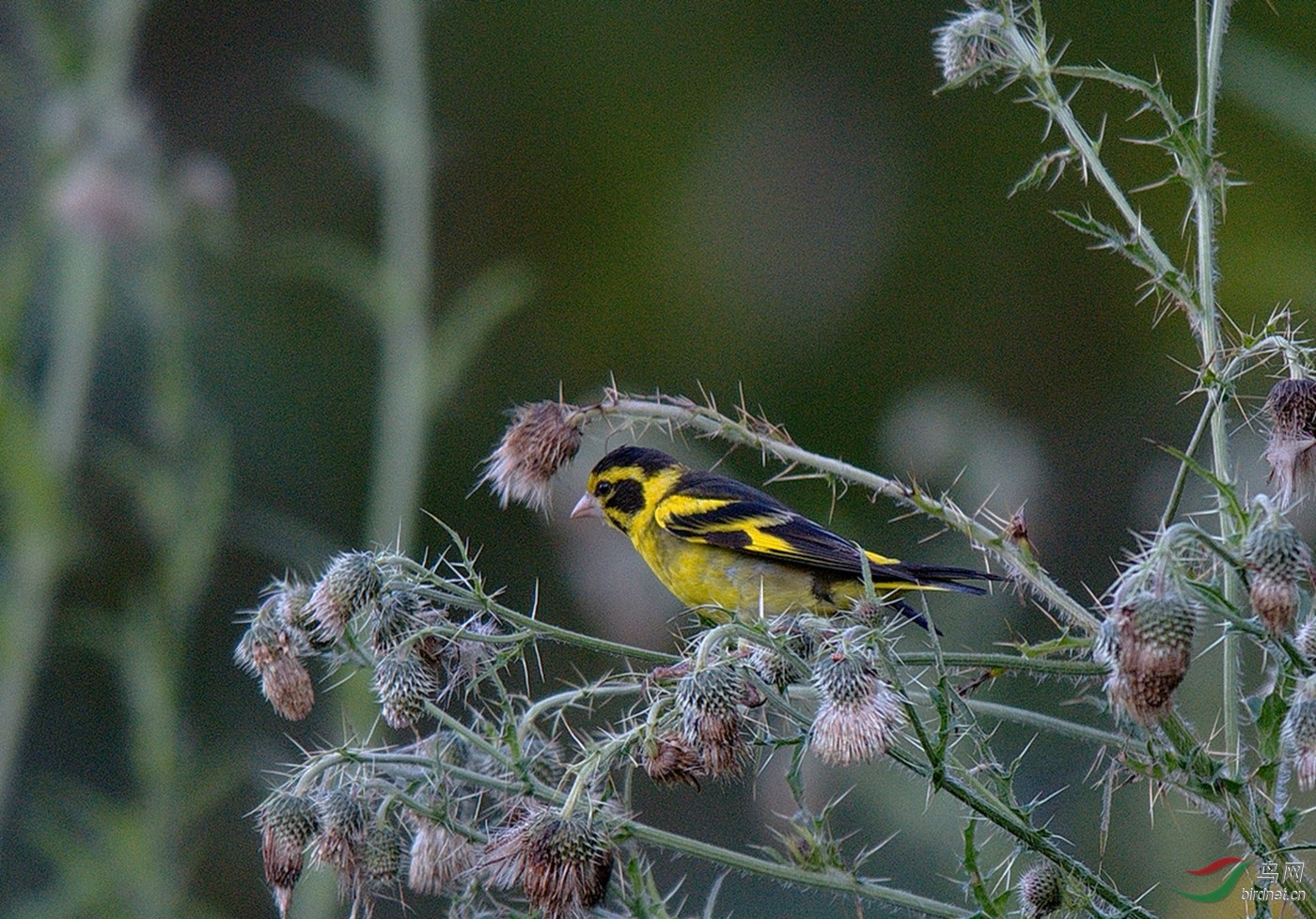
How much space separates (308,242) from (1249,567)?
3.45 m

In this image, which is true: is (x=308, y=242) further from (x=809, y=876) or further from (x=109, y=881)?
(x=809, y=876)

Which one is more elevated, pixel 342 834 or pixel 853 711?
pixel 853 711

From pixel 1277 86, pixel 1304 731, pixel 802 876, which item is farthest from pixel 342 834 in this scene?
pixel 1277 86

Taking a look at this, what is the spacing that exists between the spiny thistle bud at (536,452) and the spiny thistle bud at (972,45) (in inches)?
35.6

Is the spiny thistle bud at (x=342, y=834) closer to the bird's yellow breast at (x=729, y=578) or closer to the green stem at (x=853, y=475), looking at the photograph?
the green stem at (x=853, y=475)

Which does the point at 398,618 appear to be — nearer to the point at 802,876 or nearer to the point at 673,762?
the point at 673,762

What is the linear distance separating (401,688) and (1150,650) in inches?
43.0

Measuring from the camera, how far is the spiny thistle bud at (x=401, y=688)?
7.27ft

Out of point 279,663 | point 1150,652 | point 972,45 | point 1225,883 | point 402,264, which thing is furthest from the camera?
point 402,264

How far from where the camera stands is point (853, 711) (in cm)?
198

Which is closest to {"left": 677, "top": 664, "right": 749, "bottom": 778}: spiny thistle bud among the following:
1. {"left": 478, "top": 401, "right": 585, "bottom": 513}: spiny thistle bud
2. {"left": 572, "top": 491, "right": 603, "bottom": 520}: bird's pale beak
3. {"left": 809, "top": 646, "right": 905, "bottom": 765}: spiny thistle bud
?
{"left": 809, "top": 646, "right": 905, "bottom": 765}: spiny thistle bud

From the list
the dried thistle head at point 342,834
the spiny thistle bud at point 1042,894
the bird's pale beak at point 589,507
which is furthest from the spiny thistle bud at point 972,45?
the bird's pale beak at point 589,507

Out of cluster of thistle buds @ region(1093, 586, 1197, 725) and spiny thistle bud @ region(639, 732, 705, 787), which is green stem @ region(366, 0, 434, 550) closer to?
spiny thistle bud @ region(639, 732, 705, 787)

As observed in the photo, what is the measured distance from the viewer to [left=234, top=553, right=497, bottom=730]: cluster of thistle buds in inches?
87.4
